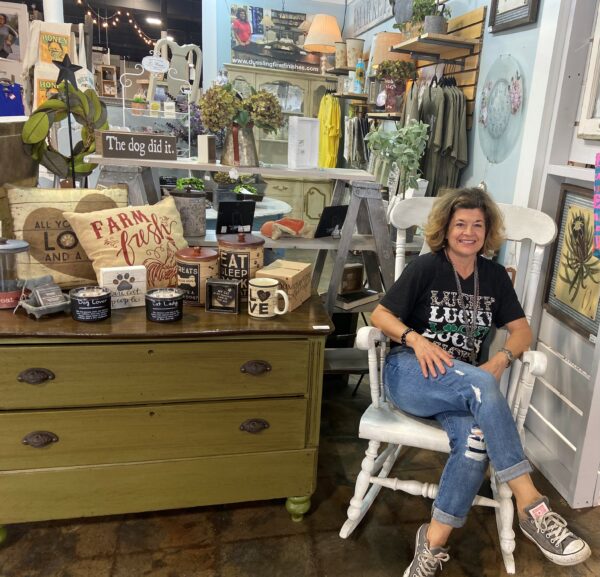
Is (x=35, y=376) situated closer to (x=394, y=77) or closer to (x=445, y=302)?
(x=445, y=302)

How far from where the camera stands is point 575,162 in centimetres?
221

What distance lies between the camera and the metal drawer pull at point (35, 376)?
5.14ft

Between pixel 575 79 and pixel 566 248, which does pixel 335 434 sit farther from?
pixel 575 79

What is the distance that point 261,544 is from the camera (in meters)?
1.81

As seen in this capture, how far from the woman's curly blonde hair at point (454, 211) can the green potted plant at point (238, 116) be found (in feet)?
2.64

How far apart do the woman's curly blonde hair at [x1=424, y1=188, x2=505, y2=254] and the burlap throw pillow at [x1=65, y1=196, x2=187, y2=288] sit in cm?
93

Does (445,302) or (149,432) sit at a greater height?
(445,302)

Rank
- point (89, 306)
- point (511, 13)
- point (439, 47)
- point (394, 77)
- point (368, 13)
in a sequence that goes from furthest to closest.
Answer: point (368, 13), point (394, 77), point (439, 47), point (511, 13), point (89, 306)

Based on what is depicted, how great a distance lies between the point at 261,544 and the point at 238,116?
63.7 inches

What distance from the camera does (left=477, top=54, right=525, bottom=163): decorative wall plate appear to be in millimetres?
3023

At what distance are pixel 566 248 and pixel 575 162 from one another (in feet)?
1.18

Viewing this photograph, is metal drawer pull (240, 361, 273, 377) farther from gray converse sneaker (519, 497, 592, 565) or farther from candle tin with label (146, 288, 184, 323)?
gray converse sneaker (519, 497, 592, 565)

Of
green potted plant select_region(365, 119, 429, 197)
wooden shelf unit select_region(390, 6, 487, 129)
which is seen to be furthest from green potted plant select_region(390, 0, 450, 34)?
green potted plant select_region(365, 119, 429, 197)

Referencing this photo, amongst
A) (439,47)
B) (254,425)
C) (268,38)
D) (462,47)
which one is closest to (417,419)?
(254,425)
